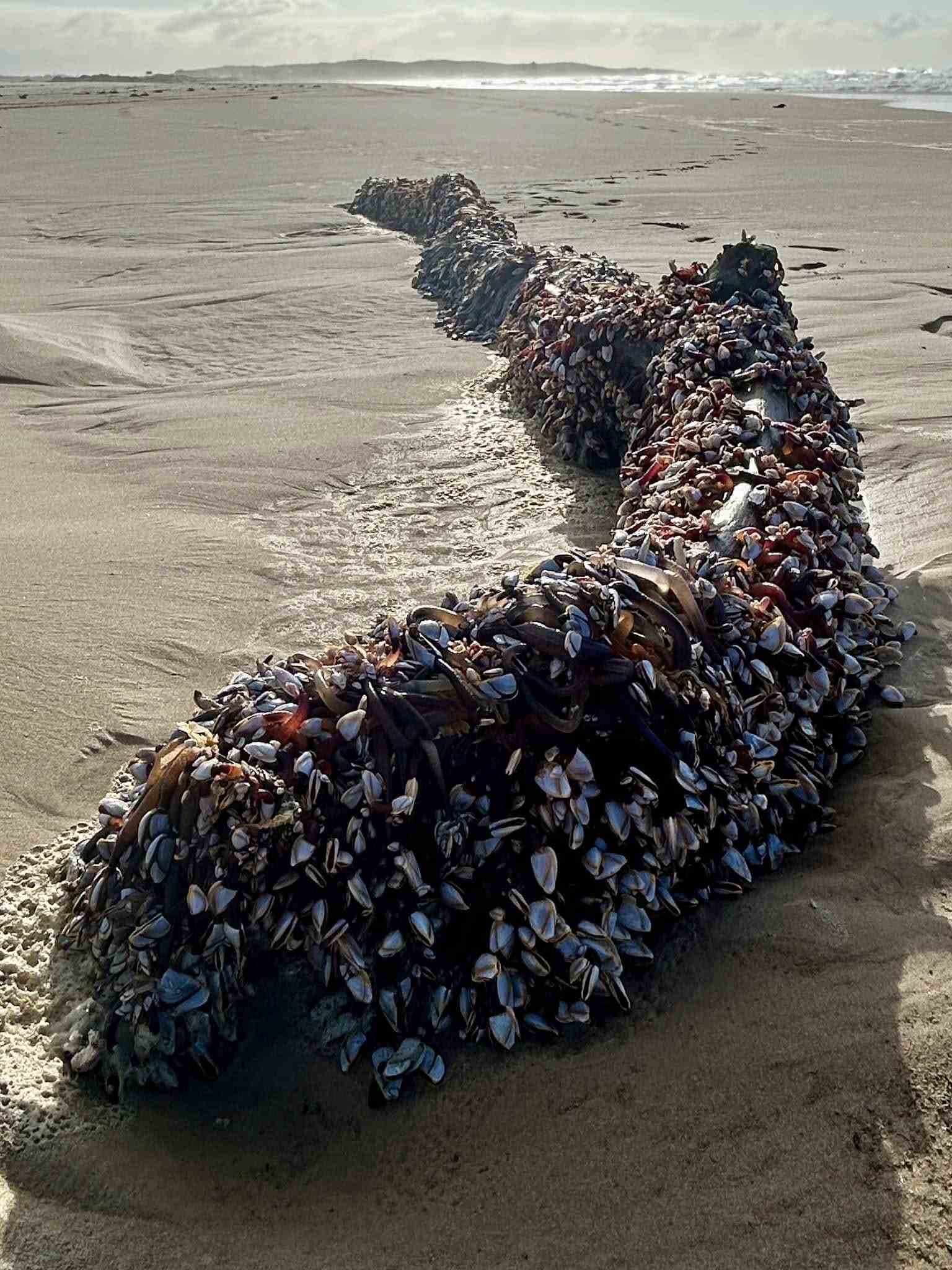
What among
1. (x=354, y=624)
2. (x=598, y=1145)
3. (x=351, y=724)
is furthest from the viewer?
(x=354, y=624)

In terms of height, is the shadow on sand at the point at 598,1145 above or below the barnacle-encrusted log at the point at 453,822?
below

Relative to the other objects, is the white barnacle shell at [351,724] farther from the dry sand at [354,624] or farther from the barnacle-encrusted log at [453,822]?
the dry sand at [354,624]

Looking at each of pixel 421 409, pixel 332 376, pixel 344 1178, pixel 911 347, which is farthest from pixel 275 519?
pixel 911 347

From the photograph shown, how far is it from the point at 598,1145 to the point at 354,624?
7.36 ft

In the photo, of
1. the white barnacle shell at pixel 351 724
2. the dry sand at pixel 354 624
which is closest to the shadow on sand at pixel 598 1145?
the dry sand at pixel 354 624

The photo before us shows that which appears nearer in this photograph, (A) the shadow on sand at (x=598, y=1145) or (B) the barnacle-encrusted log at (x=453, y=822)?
(A) the shadow on sand at (x=598, y=1145)

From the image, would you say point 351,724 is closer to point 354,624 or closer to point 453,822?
point 453,822

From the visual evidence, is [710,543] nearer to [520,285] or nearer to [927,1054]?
[927,1054]

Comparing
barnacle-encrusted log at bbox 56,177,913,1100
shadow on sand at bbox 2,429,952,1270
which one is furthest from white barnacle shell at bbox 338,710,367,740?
shadow on sand at bbox 2,429,952,1270

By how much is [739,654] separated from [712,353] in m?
2.40

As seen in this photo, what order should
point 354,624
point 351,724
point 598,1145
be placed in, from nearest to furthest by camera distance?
1. point 598,1145
2. point 351,724
3. point 354,624

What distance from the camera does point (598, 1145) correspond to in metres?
1.95

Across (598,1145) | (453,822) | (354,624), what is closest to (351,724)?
(453,822)

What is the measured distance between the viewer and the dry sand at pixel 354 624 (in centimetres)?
184
